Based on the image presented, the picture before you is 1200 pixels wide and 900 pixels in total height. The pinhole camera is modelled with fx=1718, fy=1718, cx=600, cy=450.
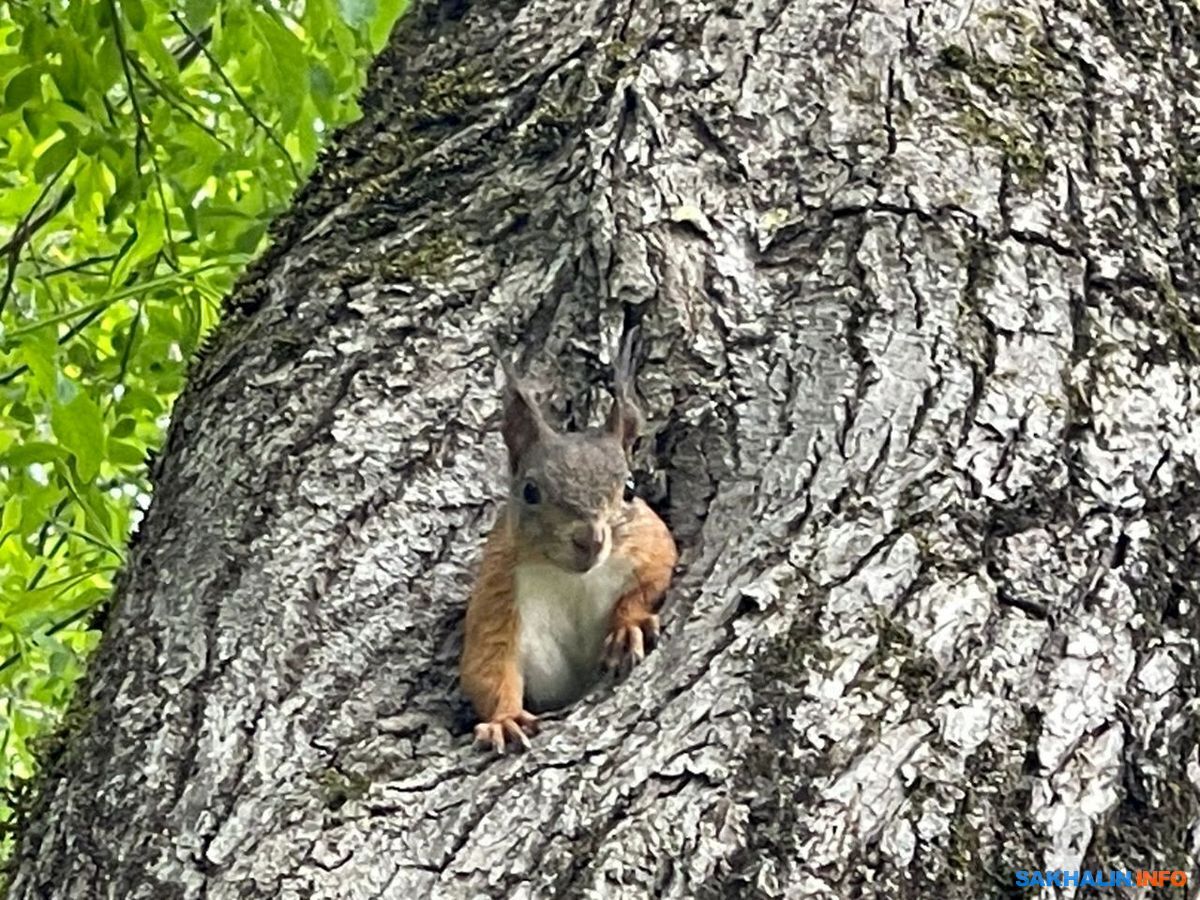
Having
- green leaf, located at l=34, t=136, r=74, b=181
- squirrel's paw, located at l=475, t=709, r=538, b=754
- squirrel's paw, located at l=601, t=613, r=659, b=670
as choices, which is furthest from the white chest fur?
green leaf, located at l=34, t=136, r=74, b=181

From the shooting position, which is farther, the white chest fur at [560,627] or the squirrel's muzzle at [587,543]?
the white chest fur at [560,627]

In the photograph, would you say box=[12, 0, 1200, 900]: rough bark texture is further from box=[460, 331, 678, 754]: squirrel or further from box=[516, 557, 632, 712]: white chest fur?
box=[516, 557, 632, 712]: white chest fur

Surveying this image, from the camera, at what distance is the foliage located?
3.56 metres

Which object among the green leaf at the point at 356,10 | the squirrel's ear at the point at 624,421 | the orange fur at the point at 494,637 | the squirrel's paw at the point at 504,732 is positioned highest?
the green leaf at the point at 356,10

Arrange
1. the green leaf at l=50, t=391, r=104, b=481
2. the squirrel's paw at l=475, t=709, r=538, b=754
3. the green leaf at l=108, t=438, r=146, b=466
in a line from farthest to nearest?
the green leaf at l=108, t=438, r=146, b=466 < the green leaf at l=50, t=391, r=104, b=481 < the squirrel's paw at l=475, t=709, r=538, b=754

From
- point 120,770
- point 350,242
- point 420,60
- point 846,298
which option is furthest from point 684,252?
point 120,770

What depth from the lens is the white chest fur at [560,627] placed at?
117 inches

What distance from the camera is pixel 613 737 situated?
2.29 metres

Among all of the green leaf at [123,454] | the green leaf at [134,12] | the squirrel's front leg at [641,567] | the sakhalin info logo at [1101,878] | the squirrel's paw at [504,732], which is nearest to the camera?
the sakhalin info logo at [1101,878]

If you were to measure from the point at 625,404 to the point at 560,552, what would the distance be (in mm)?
319

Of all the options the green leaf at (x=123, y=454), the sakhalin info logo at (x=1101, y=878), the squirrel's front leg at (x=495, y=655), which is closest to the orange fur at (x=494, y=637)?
the squirrel's front leg at (x=495, y=655)

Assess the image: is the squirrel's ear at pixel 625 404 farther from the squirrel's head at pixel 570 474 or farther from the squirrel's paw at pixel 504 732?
the squirrel's paw at pixel 504 732

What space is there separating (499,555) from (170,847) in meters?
0.80

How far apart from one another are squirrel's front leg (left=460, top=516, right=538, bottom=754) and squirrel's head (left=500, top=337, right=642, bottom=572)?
78mm
